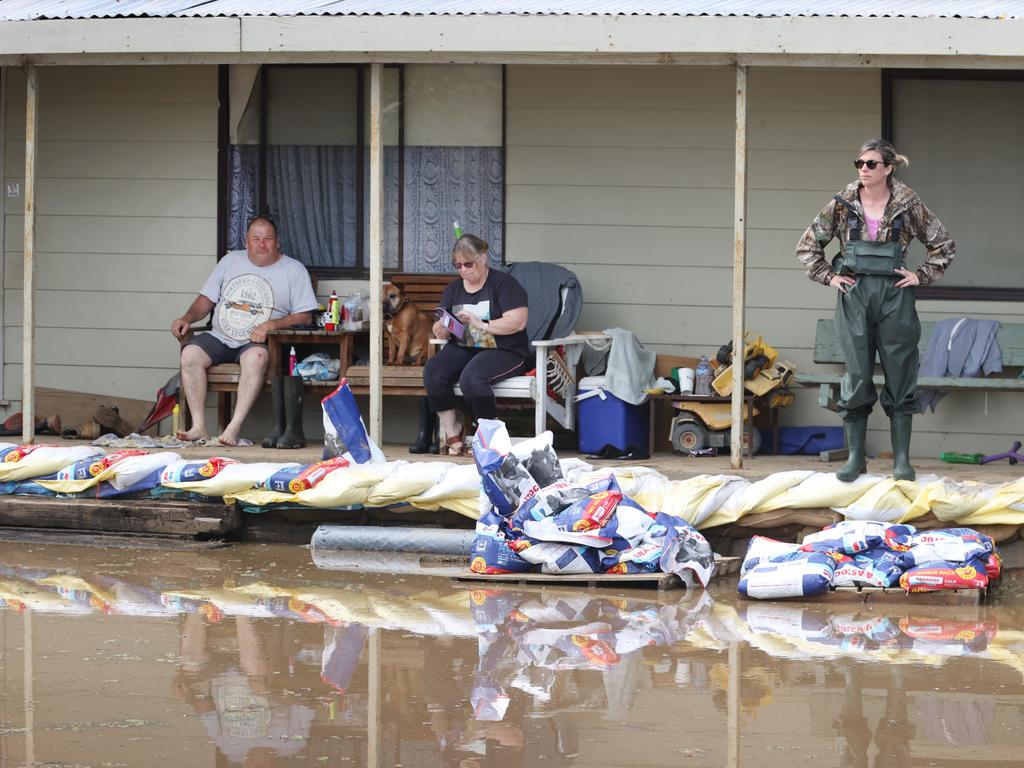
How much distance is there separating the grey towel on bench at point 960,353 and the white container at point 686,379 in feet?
4.42

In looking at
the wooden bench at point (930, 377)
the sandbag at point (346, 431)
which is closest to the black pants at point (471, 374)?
the sandbag at point (346, 431)

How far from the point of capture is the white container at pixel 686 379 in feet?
30.8

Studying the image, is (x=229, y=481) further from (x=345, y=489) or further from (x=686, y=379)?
(x=686, y=379)

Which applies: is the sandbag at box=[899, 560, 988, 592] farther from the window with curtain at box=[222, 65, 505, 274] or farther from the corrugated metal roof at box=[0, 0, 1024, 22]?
the window with curtain at box=[222, 65, 505, 274]

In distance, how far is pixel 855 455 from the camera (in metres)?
7.70

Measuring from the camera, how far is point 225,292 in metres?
9.91

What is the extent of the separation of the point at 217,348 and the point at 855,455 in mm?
4086

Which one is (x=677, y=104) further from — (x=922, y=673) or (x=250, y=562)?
(x=922, y=673)

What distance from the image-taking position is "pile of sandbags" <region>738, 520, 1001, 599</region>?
269 inches

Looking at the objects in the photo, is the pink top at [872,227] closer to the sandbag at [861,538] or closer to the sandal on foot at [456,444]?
the sandbag at [861,538]

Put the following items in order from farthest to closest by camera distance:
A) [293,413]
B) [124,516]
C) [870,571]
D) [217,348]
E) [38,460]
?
[217,348], [293,413], [38,460], [124,516], [870,571]

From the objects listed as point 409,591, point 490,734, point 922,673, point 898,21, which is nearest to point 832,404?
point 898,21

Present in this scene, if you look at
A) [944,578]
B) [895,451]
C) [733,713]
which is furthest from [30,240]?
[733,713]

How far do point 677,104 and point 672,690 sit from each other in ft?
18.2
